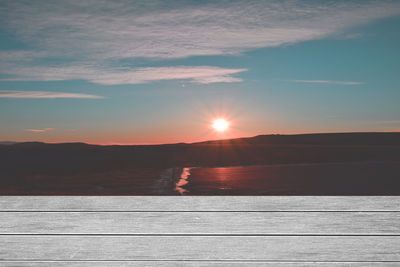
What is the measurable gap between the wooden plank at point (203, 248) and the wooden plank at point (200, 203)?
0.32 meters

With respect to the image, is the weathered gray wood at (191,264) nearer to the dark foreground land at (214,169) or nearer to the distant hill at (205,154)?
the dark foreground land at (214,169)

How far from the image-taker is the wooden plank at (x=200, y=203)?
1.98 metres

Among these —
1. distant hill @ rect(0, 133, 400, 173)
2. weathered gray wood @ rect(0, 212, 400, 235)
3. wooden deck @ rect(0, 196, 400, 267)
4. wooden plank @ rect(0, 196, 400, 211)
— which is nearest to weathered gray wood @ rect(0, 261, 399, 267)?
wooden deck @ rect(0, 196, 400, 267)

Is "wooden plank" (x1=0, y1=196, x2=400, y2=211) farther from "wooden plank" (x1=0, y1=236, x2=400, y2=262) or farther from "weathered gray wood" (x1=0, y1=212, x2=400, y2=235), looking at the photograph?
"wooden plank" (x1=0, y1=236, x2=400, y2=262)

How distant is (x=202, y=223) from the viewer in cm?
180

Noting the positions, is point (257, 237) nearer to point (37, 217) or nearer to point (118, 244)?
point (118, 244)

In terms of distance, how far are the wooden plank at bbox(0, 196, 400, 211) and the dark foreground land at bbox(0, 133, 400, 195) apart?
0.67 meters

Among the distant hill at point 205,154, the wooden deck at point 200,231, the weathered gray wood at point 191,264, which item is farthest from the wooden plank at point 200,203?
the distant hill at point 205,154

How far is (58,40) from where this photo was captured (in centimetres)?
439

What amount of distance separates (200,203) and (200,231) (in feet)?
1.15

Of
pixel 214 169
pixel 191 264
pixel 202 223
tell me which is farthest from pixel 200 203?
pixel 214 169

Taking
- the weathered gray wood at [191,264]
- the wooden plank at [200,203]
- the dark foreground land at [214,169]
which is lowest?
the weathered gray wood at [191,264]

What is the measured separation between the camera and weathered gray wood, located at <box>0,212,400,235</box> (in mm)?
1720

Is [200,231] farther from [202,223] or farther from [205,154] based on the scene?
[205,154]
